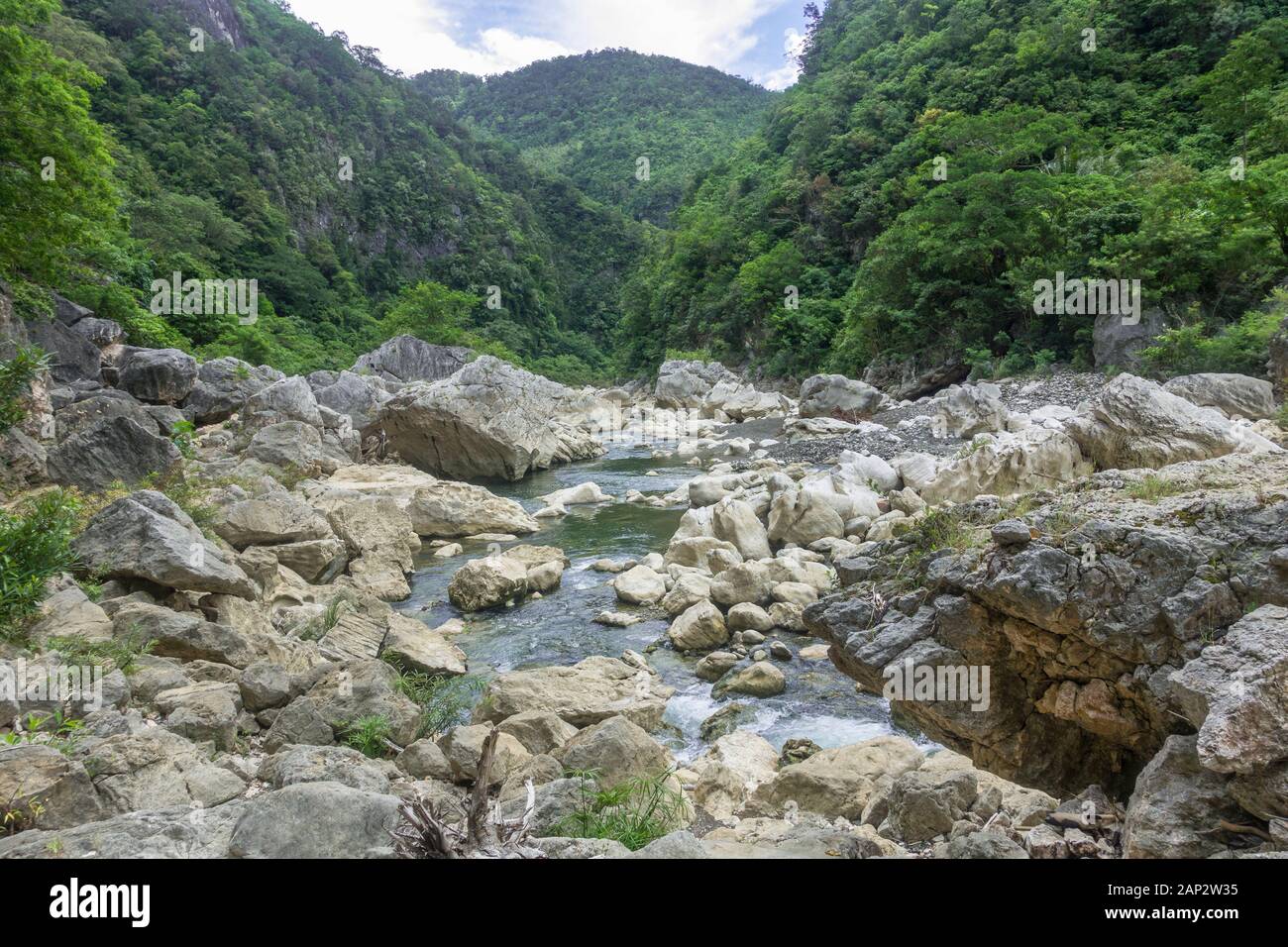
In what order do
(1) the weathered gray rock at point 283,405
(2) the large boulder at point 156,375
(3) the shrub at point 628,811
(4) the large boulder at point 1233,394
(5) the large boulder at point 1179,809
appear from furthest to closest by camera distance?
(1) the weathered gray rock at point 283,405, (2) the large boulder at point 156,375, (4) the large boulder at point 1233,394, (3) the shrub at point 628,811, (5) the large boulder at point 1179,809

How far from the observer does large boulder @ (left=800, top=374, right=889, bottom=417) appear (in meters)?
24.8

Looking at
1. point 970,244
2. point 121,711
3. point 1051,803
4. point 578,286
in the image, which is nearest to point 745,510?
point 1051,803

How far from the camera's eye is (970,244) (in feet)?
82.5

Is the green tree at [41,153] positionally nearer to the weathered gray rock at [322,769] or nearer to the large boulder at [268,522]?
the large boulder at [268,522]

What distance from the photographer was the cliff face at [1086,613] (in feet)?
11.4

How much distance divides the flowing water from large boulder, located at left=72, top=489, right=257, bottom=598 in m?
2.94

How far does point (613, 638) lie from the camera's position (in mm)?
9023

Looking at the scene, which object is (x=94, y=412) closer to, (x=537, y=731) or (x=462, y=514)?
(x=462, y=514)

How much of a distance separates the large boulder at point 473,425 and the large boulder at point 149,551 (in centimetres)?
1227

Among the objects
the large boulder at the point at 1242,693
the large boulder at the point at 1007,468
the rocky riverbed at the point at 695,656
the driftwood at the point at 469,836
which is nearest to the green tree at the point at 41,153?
the rocky riverbed at the point at 695,656

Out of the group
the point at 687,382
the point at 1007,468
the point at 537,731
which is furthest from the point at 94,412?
the point at 687,382

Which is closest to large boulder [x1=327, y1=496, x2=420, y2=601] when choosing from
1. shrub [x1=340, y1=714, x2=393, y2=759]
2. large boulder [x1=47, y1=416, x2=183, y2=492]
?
large boulder [x1=47, y1=416, x2=183, y2=492]

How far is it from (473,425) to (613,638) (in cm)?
1189
